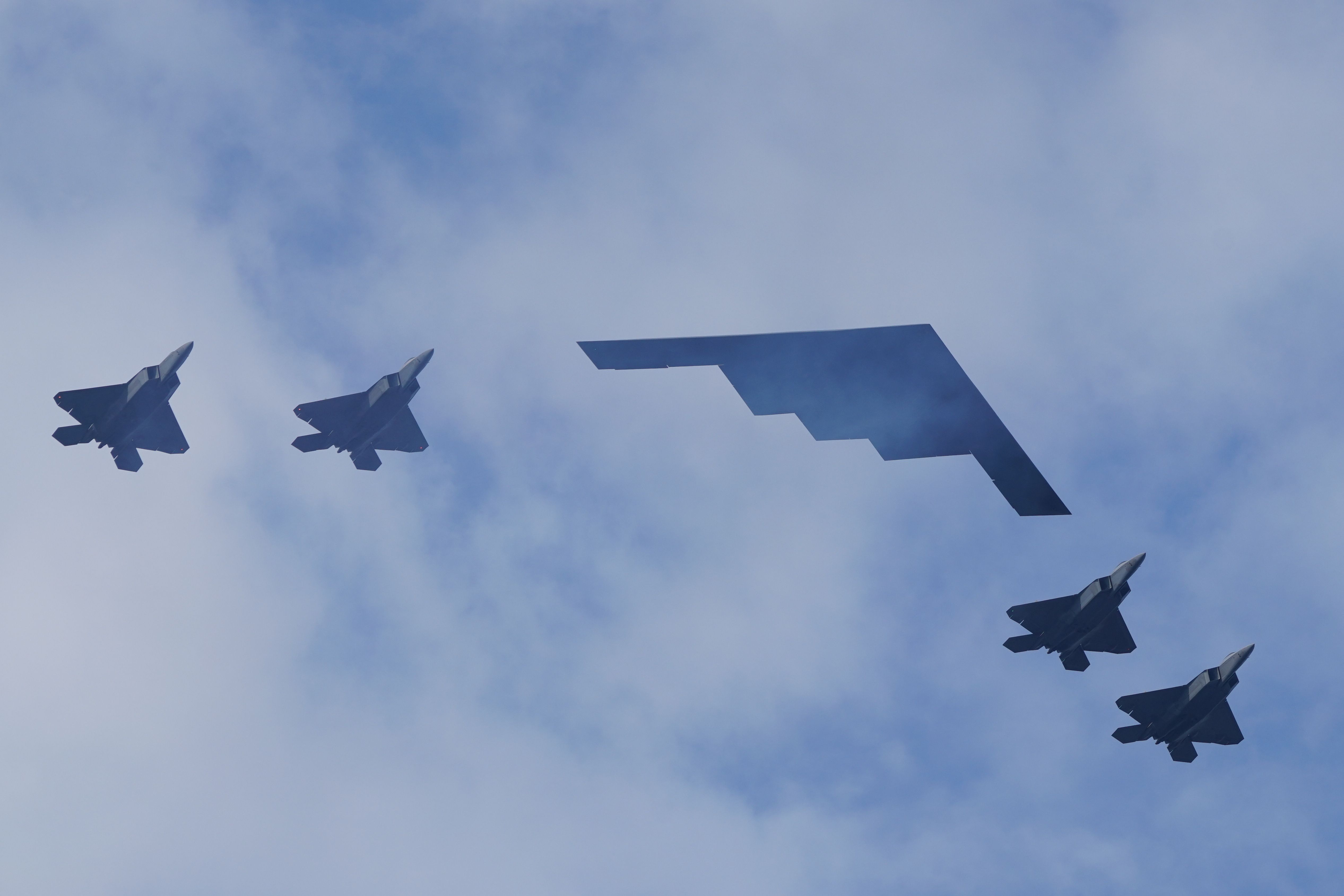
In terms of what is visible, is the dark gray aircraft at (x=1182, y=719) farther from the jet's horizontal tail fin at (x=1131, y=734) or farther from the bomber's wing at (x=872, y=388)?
the bomber's wing at (x=872, y=388)

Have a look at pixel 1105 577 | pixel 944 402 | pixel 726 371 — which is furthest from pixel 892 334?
pixel 1105 577

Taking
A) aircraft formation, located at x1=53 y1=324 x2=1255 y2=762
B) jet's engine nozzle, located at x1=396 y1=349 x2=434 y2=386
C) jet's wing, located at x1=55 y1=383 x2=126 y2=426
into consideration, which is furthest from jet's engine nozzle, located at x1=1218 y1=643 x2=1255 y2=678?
jet's wing, located at x1=55 y1=383 x2=126 y2=426

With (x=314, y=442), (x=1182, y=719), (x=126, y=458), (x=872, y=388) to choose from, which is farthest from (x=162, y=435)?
(x=1182, y=719)

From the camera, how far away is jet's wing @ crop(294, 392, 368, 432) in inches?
1778

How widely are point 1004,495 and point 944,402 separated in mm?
3306

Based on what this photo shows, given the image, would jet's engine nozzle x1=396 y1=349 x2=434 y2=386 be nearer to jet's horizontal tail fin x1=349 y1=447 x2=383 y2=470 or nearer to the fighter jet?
jet's horizontal tail fin x1=349 y1=447 x2=383 y2=470

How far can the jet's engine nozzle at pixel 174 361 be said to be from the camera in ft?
149

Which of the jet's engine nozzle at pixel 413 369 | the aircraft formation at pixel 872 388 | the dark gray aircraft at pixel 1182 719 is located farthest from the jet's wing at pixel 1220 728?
the jet's engine nozzle at pixel 413 369

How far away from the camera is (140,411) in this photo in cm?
4678

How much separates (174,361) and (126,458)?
5877 millimetres

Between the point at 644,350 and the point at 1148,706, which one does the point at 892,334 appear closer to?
the point at 644,350

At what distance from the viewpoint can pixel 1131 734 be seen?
4125cm

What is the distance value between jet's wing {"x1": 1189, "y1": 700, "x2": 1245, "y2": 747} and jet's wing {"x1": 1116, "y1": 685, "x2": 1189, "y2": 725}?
1335 mm

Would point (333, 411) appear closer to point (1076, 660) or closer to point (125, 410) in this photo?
point (125, 410)
